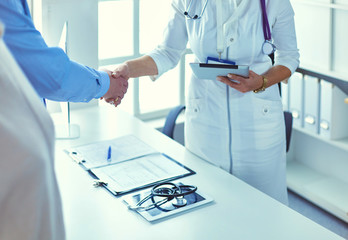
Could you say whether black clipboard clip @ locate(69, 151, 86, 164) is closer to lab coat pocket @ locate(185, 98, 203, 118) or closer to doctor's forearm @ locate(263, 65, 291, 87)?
lab coat pocket @ locate(185, 98, 203, 118)

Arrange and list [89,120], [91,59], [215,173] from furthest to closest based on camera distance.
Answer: [91,59] < [89,120] < [215,173]

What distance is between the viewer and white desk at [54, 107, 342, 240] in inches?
70.6

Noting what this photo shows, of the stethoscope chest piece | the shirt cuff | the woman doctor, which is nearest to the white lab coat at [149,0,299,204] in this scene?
the woman doctor

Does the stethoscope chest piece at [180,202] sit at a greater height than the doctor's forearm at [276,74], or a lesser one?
lesser

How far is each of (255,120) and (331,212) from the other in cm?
145

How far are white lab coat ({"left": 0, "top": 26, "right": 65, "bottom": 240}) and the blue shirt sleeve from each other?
1.83 ft

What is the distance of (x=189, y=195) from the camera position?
204cm

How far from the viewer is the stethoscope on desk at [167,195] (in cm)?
196

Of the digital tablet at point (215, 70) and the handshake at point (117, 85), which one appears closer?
the digital tablet at point (215, 70)

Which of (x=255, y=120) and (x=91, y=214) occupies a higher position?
(x=255, y=120)

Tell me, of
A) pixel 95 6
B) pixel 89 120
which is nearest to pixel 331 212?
pixel 89 120

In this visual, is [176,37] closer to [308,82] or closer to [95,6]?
[95,6]

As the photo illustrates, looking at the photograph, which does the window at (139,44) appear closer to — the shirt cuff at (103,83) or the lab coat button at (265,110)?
the shirt cuff at (103,83)

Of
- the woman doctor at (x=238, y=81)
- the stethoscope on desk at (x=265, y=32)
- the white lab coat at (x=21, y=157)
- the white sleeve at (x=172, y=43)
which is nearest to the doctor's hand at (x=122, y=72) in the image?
the woman doctor at (x=238, y=81)
